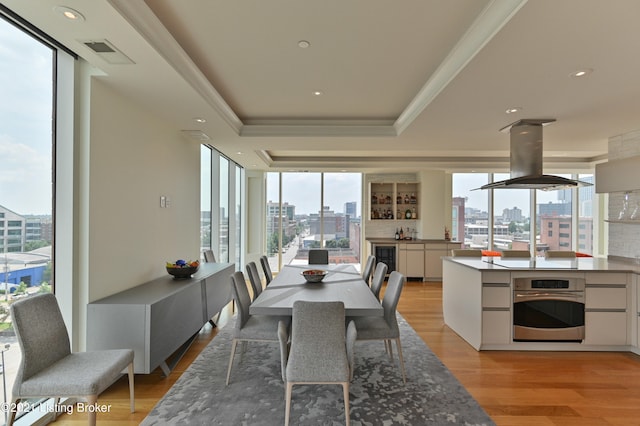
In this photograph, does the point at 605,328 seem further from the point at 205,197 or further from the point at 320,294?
the point at 205,197

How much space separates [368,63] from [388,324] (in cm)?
232

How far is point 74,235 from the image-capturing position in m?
2.49

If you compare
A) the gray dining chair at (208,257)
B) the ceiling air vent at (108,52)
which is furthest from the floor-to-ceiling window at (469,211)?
the ceiling air vent at (108,52)

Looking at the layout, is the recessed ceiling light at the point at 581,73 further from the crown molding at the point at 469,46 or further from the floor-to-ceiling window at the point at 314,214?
the floor-to-ceiling window at the point at 314,214

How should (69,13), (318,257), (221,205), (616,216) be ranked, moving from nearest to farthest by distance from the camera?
(69,13) < (616,216) < (318,257) < (221,205)

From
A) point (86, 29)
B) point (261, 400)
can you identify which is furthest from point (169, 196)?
point (261, 400)

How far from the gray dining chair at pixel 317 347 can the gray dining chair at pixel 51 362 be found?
1.14 m

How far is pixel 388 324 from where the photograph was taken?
290cm

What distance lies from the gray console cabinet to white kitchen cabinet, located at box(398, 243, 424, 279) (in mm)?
5053

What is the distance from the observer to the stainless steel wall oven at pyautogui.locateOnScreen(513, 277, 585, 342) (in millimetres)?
3469

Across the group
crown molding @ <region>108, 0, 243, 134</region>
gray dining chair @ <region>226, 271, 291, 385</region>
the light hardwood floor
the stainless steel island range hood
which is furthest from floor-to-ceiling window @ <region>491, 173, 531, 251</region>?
crown molding @ <region>108, 0, 243, 134</region>

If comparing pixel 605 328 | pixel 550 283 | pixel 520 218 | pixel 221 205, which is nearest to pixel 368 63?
pixel 550 283

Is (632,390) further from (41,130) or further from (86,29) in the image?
(41,130)

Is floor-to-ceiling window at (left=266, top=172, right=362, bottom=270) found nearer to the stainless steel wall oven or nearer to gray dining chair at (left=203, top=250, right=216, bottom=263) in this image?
gray dining chair at (left=203, top=250, right=216, bottom=263)
